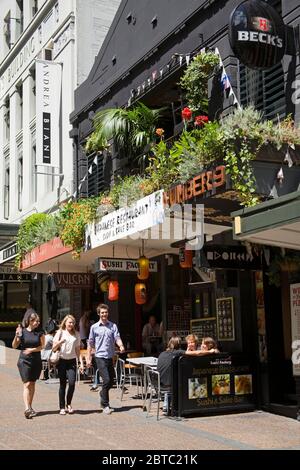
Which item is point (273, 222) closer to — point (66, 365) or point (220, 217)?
point (220, 217)

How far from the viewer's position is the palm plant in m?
15.2

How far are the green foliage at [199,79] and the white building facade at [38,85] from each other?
8209 millimetres

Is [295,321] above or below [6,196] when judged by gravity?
below

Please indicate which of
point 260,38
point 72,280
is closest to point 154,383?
point 260,38

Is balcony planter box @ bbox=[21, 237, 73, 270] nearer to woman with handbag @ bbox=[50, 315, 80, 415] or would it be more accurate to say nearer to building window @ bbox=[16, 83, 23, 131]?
woman with handbag @ bbox=[50, 315, 80, 415]

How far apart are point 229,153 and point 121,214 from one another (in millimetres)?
3614

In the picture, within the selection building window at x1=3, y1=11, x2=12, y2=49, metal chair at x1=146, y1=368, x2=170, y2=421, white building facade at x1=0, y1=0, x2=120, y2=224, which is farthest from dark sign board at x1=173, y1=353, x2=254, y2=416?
building window at x1=3, y1=11, x2=12, y2=49

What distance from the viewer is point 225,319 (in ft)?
37.8

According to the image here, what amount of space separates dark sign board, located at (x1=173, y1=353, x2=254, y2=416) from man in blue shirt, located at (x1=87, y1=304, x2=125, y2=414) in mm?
1213

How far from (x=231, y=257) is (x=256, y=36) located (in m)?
3.71

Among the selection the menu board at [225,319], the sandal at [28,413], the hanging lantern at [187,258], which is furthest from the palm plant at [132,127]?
the sandal at [28,413]

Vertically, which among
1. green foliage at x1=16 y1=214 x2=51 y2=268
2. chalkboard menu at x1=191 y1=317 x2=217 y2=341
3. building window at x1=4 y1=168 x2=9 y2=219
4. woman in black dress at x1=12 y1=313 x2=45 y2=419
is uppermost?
building window at x1=4 y1=168 x2=9 y2=219

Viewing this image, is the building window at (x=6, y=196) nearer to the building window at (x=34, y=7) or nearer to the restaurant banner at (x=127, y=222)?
the building window at (x=34, y=7)

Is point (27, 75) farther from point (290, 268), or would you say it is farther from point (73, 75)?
point (290, 268)
